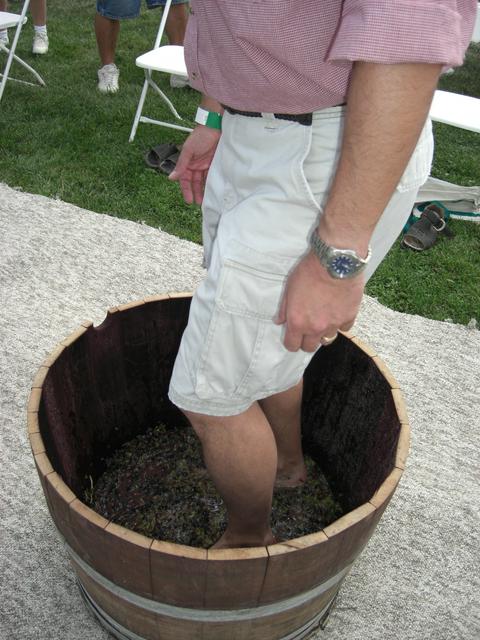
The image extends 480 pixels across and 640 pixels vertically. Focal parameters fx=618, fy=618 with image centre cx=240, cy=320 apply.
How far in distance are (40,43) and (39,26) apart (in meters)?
0.14

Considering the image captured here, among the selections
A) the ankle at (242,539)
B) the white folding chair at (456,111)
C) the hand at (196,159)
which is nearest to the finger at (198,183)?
the hand at (196,159)

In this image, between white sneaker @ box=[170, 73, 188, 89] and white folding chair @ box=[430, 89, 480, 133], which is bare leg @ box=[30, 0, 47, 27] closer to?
white sneaker @ box=[170, 73, 188, 89]

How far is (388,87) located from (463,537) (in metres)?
1.55

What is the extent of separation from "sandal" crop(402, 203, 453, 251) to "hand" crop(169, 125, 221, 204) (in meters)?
1.88

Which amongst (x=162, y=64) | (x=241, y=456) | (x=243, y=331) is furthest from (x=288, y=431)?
(x=162, y=64)

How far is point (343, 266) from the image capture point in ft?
3.41

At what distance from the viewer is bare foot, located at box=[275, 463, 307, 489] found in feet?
6.39

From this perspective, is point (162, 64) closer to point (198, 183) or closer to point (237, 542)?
point (198, 183)

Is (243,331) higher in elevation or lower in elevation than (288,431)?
higher

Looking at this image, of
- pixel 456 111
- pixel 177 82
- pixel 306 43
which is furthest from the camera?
pixel 177 82

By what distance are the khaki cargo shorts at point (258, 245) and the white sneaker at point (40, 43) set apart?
5.03m

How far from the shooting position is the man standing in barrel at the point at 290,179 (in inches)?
35.6

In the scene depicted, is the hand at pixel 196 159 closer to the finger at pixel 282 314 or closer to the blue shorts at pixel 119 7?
the finger at pixel 282 314

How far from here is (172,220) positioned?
3.45m
